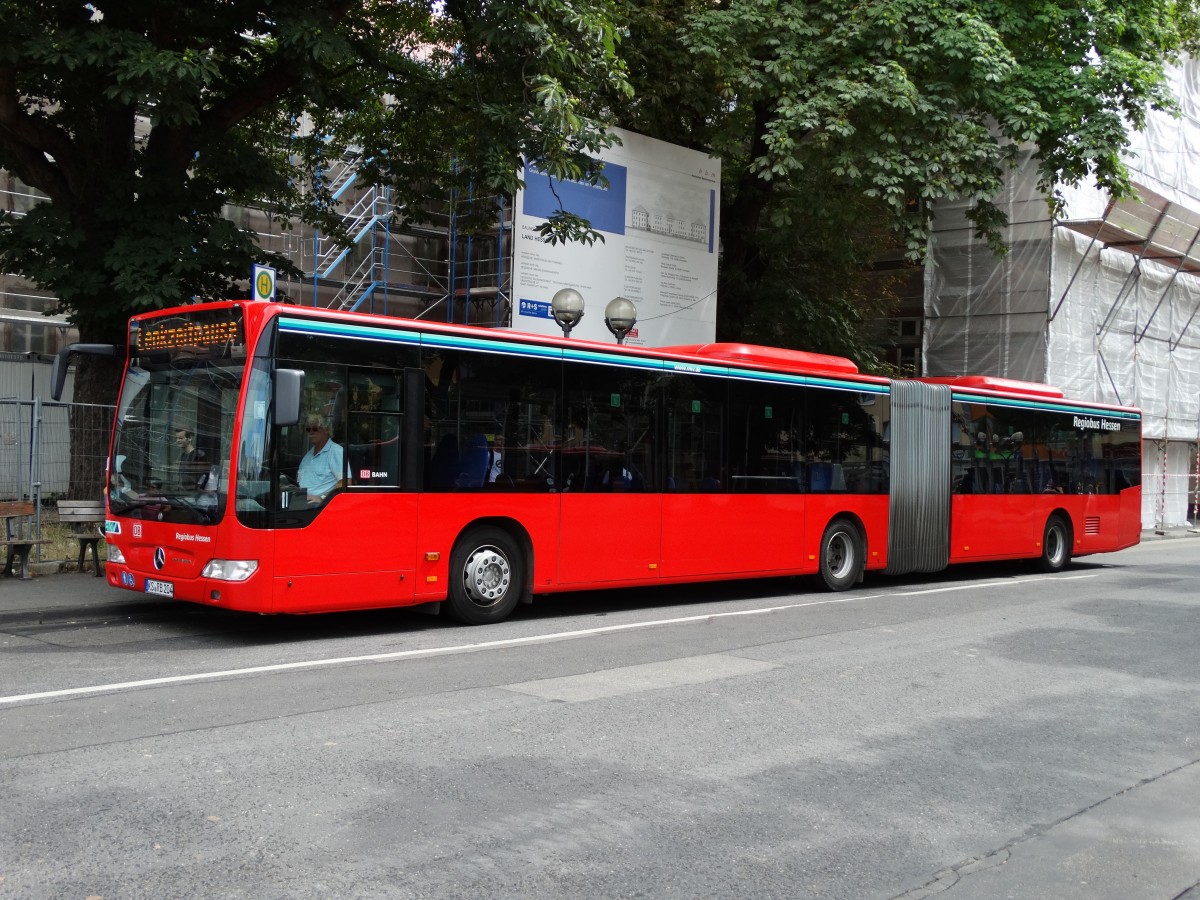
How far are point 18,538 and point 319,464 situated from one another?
620 cm

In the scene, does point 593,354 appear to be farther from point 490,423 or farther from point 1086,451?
point 1086,451

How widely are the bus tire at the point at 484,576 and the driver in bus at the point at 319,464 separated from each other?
1.58m

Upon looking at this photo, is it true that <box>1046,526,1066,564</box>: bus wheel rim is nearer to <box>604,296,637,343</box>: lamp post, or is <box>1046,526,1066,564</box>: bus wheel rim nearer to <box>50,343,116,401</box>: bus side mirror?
<box>604,296,637,343</box>: lamp post

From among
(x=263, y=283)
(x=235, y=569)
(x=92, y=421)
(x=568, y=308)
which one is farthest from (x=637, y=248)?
(x=235, y=569)

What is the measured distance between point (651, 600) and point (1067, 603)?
525 centimetres

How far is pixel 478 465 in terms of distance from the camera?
11.4 metres

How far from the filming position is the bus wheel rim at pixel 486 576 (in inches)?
447

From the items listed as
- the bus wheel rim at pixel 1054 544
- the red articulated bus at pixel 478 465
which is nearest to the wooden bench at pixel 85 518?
the red articulated bus at pixel 478 465

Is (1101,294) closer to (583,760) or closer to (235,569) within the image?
(235,569)

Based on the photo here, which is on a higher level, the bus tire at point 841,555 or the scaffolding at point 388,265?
the scaffolding at point 388,265

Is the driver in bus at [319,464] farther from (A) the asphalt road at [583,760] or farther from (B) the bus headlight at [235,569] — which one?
(A) the asphalt road at [583,760]

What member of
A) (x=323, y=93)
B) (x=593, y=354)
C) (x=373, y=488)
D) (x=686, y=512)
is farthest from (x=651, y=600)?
(x=323, y=93)

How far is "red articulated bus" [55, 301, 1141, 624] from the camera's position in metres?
9.85

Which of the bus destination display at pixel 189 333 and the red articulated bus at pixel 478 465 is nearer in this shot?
the red articulated bus at pixel 478 465
